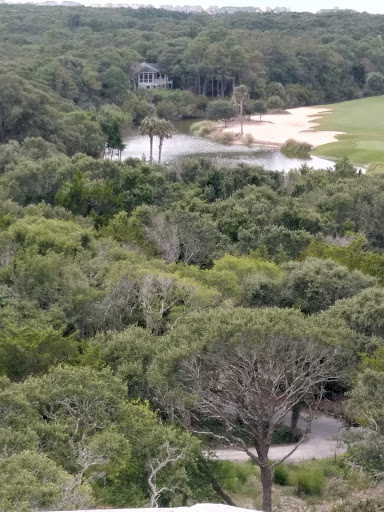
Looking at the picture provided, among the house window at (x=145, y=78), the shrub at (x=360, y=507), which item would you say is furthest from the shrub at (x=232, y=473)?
the house window at (x=145, y=78)

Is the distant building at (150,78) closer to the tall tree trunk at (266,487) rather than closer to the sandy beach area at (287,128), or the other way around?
the sandy beach area at (287,128)

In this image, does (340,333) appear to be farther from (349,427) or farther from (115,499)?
(115,499)

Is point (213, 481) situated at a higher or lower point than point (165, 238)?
lower

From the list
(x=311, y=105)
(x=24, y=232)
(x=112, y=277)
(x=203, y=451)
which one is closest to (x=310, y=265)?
(x=112, y=277)

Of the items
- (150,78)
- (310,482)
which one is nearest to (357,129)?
(150,78)

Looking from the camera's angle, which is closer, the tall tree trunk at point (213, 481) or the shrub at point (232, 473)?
the tall tree trunk at point (213, 481)

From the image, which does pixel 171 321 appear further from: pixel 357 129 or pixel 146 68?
pixel 146 68
